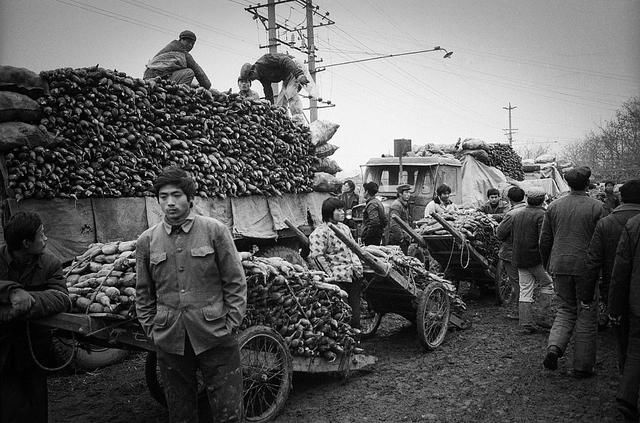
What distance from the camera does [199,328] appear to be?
339 centimetres

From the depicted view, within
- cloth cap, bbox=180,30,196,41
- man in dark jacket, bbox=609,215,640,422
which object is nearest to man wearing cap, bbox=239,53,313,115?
cloth cap, bbox=180,30,196,41

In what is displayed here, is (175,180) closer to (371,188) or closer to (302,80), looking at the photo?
(371,188)

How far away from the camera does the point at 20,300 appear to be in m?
3.31

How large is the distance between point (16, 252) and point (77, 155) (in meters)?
3.28

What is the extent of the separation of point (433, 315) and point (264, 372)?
9.72ft

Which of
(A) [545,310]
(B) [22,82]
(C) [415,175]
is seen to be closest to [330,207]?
(A) [545,310]

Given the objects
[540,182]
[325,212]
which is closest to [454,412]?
[325,212]

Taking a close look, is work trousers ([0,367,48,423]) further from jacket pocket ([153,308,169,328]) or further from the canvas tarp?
the canvas tarp

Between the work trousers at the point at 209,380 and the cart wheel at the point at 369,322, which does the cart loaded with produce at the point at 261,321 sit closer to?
the work trousers at the point at 209,380

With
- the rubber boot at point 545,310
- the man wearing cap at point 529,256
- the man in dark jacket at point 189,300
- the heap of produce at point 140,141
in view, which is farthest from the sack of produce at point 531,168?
the man in dark jacket at point 189,300

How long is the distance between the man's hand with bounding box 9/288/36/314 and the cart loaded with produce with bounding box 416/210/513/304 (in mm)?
6066

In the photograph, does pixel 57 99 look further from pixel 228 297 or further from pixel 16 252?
pixel 228 297

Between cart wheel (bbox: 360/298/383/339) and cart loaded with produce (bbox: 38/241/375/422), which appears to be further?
cart wheel (bbox: 360/298/383/339)

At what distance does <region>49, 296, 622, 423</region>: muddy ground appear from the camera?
479 centimetres
